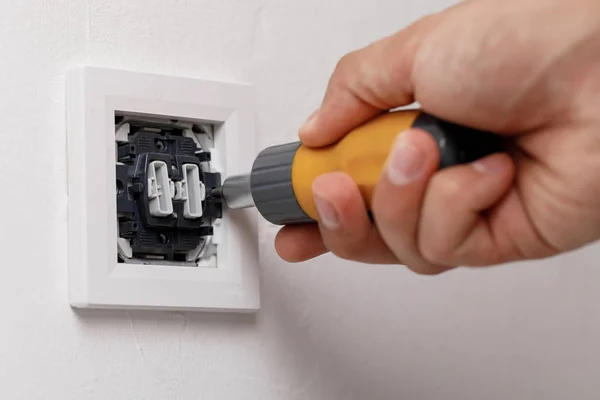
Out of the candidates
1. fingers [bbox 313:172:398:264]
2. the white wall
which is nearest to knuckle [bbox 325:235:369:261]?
fingers [bbox 313:172:398:264]

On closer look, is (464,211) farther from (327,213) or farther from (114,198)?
(114,198)

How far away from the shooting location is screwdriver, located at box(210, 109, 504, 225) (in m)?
0.37

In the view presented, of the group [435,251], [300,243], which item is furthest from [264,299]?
[435,251]

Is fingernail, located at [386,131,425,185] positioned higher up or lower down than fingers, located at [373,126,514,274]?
higher up

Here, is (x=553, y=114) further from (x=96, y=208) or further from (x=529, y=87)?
(x=96, y=208)

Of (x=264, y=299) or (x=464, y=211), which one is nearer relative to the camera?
(x=464, y=211)

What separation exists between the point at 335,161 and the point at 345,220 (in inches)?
1.0

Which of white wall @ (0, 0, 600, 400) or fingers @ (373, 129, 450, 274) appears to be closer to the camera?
fingers @ (373, 129, 450, 274)

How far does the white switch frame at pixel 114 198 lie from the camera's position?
46 cm

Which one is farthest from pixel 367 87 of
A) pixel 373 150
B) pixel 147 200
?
pixel 147 200

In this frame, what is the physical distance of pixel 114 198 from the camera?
0.47 meters

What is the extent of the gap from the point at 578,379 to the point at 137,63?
0.35 metres

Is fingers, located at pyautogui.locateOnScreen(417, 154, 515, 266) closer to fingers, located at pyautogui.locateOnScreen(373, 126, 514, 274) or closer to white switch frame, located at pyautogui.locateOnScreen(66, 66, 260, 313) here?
fingers, located at pyautogui.locateOnScreen(373, 126, 514, 274)

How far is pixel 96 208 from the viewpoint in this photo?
18.4 inches
